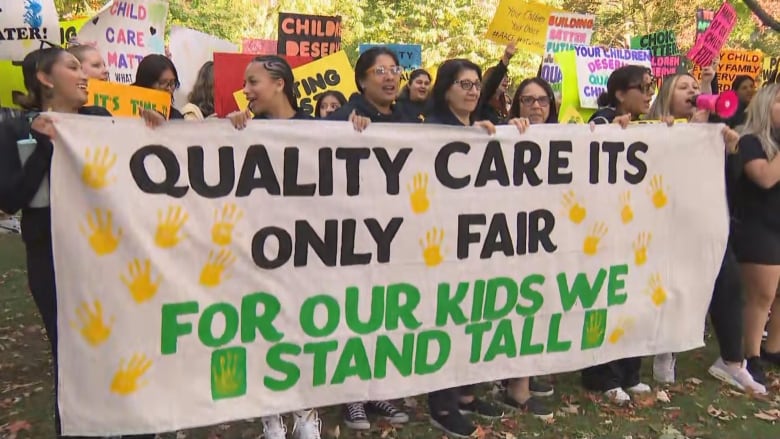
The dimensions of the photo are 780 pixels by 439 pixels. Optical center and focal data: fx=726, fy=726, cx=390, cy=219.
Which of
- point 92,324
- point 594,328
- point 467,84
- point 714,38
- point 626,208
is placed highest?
point 714,38

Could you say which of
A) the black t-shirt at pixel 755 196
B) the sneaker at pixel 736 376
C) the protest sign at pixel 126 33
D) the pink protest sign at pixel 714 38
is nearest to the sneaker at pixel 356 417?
the sneaker at pixel 736 376

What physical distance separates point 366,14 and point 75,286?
2161cm

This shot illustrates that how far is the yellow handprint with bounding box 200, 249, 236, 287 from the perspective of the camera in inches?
121

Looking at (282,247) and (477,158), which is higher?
(477,158)

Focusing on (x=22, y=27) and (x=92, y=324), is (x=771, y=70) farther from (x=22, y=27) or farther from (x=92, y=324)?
(x=92, y=324)

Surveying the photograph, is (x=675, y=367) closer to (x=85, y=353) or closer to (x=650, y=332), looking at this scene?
(x=650, y=332)

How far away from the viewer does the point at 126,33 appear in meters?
6.58

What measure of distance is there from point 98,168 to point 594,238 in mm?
2502

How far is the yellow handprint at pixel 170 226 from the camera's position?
2963 millimetres

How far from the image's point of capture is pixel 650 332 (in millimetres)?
4168

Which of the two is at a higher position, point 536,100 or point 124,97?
point 536,100

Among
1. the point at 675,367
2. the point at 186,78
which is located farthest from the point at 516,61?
the point at 675,367

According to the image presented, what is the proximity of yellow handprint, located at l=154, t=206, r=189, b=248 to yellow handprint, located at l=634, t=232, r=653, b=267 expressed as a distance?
2453 mm

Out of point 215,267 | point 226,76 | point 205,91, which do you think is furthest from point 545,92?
point 205,91
